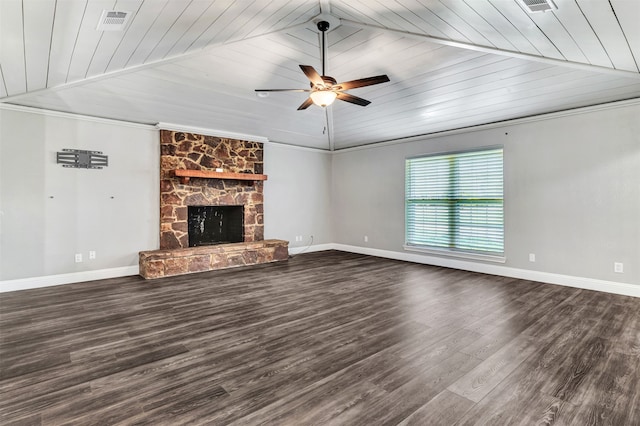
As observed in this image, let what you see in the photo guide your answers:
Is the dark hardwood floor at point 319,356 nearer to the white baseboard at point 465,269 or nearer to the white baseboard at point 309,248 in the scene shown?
the white baseboard at point 465,269

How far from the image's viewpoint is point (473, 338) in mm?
2850

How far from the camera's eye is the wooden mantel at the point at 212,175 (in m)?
5.55

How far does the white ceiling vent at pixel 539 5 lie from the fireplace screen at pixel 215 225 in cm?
550

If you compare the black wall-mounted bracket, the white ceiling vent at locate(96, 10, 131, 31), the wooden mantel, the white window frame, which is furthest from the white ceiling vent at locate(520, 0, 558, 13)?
the black wall-mounted bracket

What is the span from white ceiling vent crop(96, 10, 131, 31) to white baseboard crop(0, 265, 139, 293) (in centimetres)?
381

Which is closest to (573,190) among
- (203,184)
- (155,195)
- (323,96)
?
(323,96)

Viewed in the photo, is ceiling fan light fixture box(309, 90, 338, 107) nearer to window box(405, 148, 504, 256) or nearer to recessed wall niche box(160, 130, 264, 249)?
recessed wall niche box(160, 130, 264, 249)

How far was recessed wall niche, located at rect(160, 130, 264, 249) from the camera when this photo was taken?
18.5 feet

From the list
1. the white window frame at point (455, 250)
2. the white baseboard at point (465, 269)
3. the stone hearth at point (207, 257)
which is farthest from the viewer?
the white window frame at point (455, 250)

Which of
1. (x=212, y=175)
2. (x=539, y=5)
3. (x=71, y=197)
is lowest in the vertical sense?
(x=71, y=197)

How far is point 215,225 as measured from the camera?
6.39m

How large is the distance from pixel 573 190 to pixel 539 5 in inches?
130

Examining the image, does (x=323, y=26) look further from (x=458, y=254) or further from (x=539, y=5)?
(x=458, y=254)

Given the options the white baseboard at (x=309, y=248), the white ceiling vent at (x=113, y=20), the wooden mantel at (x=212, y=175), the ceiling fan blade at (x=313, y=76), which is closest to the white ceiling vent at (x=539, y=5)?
the ceiling fan blade at (x=313, y=76)
